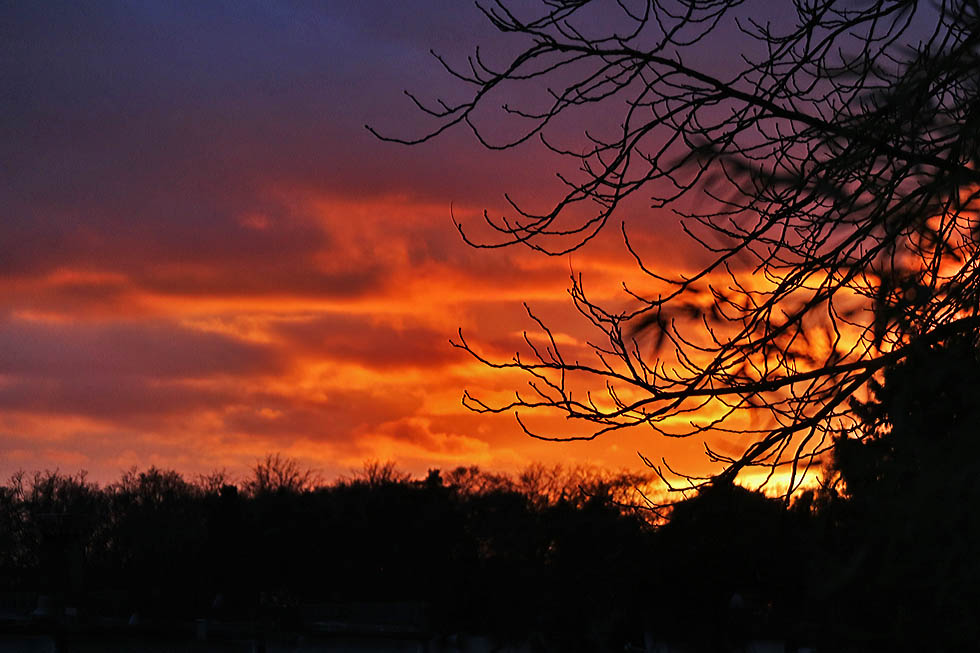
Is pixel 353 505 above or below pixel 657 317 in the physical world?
above

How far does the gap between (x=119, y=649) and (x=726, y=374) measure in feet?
78.2

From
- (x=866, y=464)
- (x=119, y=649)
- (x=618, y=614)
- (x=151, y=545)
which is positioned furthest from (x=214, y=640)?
(x=151, y=545)

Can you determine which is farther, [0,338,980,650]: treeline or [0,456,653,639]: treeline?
[0,456,653,639]: treeline

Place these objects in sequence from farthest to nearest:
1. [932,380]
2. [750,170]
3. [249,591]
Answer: [249,591] → [750,170] → [932,380]

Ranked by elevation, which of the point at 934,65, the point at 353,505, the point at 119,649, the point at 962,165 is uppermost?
the point at 353,505

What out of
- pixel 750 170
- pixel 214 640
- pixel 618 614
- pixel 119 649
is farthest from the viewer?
pixel 214 640

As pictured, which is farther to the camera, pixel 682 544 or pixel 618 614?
pixel 618 614

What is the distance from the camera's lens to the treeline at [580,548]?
13.7ft

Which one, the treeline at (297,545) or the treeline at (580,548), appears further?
the treeline at (297,545)

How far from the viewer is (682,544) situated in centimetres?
557

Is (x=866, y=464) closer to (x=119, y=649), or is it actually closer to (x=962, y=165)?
(x=962, y=165)

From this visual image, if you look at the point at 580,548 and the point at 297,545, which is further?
the point at 297,545

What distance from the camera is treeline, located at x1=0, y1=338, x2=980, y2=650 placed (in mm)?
4184

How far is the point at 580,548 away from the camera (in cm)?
729
